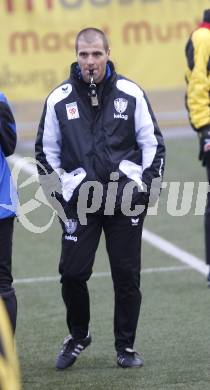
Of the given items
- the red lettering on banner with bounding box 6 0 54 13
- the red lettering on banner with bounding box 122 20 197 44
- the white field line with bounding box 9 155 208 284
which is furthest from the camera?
the red lettering on banner with bounding box 122 20 197 44

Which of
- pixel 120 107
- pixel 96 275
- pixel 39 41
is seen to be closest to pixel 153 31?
pixel 39 41

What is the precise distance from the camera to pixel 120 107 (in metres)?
6.75

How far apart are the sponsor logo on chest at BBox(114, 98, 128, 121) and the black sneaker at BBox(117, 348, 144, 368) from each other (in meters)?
1.43

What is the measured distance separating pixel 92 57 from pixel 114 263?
1.24 m

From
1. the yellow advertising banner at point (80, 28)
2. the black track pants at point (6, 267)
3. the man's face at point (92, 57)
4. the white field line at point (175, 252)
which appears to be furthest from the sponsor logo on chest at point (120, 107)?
the yellow advertising banner at point (80, 28)

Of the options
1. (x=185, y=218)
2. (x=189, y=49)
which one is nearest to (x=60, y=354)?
(x=189, y=49)

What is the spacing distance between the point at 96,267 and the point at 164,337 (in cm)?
258

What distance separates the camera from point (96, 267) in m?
10.2

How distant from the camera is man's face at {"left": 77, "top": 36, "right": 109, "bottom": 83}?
6.68 metres

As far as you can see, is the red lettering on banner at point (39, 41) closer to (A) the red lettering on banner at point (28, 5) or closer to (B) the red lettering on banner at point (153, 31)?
(A) the red lettering on banner at point (28, 5)

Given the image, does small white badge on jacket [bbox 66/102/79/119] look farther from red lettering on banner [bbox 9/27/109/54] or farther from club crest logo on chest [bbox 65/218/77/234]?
red lettering on banner [bbox 9/27/109/54]

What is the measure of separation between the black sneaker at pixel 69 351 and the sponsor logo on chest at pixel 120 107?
1.43m

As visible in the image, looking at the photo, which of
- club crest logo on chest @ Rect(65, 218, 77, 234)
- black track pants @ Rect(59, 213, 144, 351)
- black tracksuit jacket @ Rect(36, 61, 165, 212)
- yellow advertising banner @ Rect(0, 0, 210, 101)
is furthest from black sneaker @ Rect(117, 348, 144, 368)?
yellow advertising banner @ Rect(0, 0, 210, 101)

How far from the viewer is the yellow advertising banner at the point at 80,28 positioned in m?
17.2
